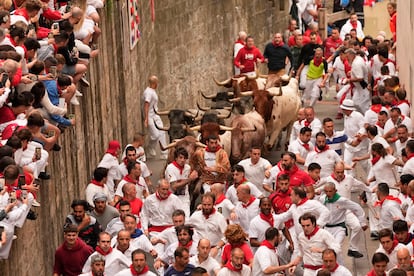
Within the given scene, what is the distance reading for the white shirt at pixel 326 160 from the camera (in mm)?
24719

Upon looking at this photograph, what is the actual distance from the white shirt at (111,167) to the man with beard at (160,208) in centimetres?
157

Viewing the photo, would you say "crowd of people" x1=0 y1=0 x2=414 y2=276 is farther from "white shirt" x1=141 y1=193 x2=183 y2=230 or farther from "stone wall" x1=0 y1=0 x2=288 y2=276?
"stone wall" x1=0 y1=0 x2=288 y2=276

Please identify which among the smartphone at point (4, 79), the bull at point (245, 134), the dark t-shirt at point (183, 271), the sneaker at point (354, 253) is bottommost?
the sneaker at point (354, 253)

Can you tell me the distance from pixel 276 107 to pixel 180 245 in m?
9.58

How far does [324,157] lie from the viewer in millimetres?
24750

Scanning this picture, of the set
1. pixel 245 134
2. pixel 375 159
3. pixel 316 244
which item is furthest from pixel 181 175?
pixel 316 244

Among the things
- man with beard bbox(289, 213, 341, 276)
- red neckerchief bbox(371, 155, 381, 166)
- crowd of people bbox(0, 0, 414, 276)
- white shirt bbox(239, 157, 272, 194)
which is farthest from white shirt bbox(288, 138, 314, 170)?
man with beard bbox(289, 213, 341, 276)

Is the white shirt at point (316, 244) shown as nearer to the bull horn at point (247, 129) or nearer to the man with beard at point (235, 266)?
the man with beard at point (235, 266)

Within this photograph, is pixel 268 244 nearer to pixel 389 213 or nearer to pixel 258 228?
pixel 258 228

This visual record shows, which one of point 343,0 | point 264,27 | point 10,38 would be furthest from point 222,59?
point 10,38

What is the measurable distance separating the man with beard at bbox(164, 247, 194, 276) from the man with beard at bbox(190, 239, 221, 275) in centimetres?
29

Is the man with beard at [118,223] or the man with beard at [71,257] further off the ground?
the man with beard at [118,223]

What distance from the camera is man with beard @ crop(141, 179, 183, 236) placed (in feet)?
74.8

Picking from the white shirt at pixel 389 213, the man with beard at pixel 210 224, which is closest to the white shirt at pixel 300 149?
the white shirt at pixel 389 213
